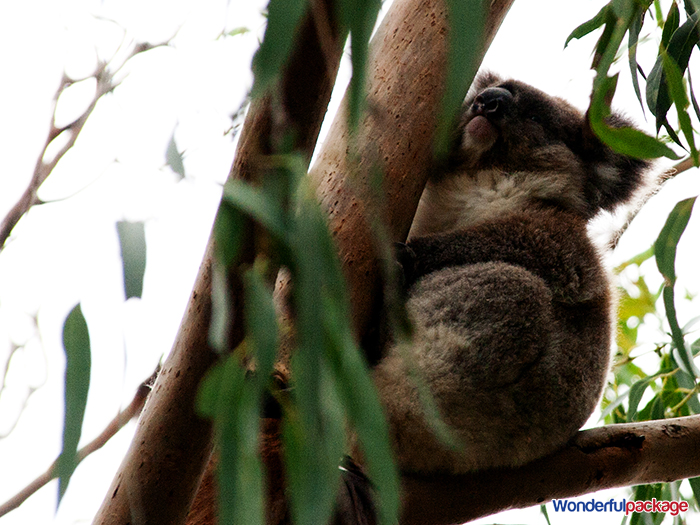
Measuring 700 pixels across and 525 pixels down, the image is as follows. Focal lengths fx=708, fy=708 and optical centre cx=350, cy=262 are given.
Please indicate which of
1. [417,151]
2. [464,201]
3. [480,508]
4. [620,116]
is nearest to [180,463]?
[417,151]

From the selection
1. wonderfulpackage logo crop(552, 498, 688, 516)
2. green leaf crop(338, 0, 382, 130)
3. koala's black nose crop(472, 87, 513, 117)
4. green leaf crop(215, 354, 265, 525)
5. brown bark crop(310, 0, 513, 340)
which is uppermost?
koala's black nose crop(472, 87, 513, 117)

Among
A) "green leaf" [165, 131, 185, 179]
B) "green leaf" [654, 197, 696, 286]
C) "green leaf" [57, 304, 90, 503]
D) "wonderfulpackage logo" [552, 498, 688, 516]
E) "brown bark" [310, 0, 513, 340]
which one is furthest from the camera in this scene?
"wonderfulpackage logo" [552, 498, 688, 516]

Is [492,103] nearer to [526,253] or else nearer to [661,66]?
[526,253]

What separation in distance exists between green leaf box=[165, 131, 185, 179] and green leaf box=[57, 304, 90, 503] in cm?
20

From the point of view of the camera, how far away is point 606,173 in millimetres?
2441

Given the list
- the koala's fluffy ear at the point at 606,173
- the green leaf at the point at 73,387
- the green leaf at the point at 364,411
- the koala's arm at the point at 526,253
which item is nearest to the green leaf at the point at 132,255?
the green leaf at the point at 73,387

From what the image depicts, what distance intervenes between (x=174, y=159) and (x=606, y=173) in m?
1.91

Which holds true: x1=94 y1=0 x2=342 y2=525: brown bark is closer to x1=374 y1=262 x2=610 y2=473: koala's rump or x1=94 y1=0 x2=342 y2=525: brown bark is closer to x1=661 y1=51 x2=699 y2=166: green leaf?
x1=661 y1=51 x2=699 y2=166: green leaf

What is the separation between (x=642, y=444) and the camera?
1.88m

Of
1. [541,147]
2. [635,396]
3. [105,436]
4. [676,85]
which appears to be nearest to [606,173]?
[541,147]

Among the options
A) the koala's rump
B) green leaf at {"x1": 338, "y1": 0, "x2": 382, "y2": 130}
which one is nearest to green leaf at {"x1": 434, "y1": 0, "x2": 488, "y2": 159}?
green leaf at {"x1": 338, "y1": 0, "x2": 382, "y2": 130}

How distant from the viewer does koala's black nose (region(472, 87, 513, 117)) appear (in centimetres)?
240

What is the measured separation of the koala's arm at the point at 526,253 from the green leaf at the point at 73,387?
3.87 feet

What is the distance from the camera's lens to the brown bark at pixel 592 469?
1.78 m
